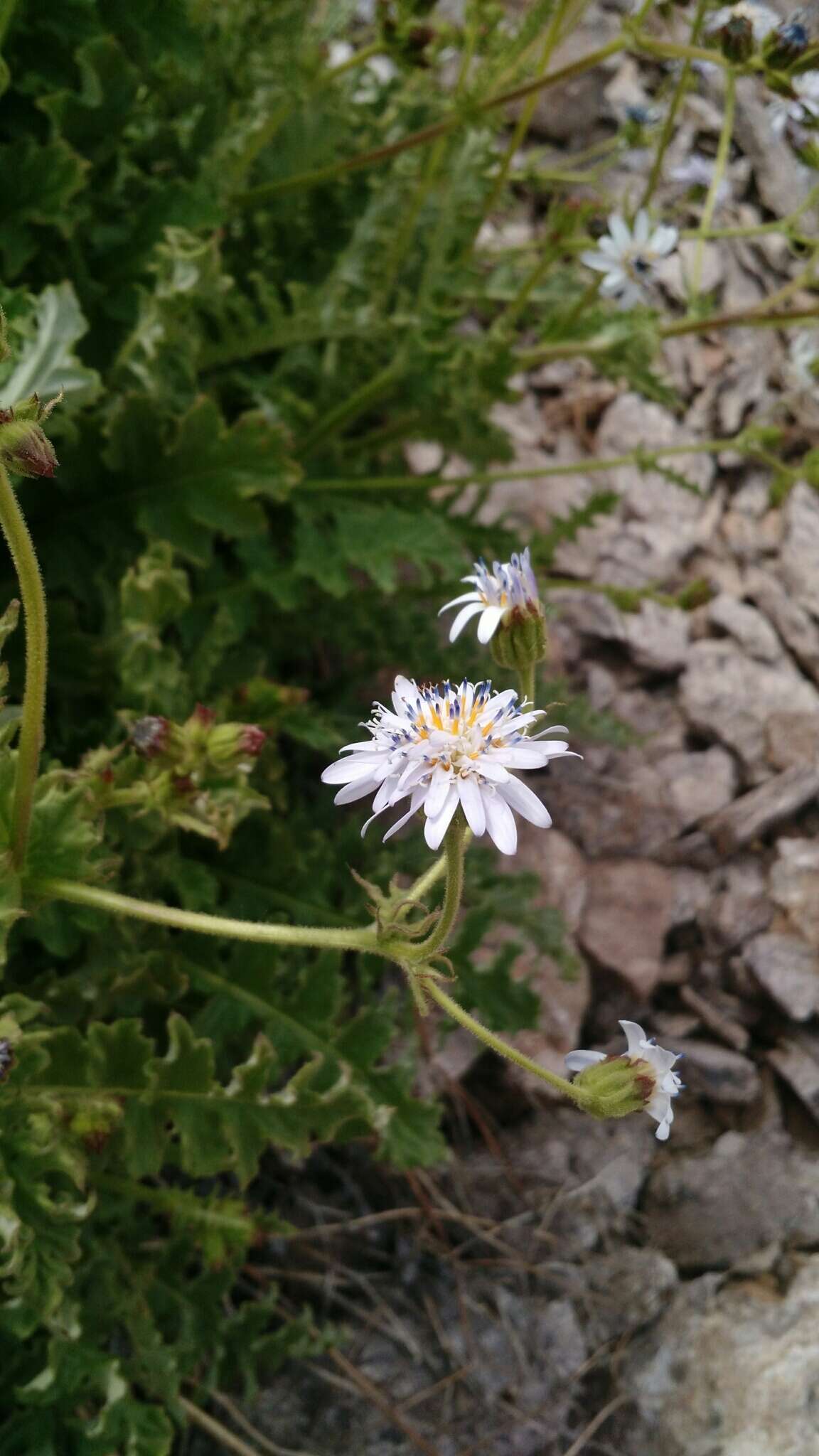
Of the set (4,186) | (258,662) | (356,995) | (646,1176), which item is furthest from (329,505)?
(646,1176)

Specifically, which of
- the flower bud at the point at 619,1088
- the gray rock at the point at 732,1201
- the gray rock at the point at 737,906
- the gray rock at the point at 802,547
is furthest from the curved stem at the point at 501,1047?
the gray rock at the point at 802,547

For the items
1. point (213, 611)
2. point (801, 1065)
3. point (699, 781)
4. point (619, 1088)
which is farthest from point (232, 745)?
point (699, 781)

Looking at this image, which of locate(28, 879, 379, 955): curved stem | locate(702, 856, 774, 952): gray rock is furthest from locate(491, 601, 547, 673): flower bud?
locate(702, 856, 774, 952): gray rock

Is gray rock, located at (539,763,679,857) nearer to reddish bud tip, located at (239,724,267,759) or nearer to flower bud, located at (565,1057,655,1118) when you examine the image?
reddish bud tip, located at (239,724,267,759)

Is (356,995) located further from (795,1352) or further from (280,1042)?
(795,1352)

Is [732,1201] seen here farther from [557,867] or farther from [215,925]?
[215,925]
